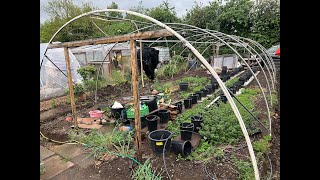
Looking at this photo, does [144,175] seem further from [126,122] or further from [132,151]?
[126,122]

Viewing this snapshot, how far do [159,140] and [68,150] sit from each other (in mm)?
2085

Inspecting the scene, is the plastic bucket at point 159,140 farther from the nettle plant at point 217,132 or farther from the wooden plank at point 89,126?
the wooden plank at point 89,126

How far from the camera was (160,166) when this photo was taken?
3584 mm

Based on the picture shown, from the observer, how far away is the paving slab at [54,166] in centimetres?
363

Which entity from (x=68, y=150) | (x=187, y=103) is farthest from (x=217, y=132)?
(x=68, y=150)

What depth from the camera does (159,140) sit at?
3.73 m

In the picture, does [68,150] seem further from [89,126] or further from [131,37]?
[131,37]

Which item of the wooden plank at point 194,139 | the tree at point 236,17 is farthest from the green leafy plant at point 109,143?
the tree at point 236,17

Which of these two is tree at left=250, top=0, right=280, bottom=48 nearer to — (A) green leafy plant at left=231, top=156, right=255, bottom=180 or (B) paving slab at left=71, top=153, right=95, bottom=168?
(A) green leafy plant at left=231, top=156, right=255, bottom=180

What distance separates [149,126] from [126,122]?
34.2 inches

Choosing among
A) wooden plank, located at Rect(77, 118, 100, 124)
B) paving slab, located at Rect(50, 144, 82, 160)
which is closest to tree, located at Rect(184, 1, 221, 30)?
wooden plank, located at Rect(77, 118, 100, 124)

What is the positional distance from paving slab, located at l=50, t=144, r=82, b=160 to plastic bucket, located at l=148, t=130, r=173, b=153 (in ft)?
5.23
